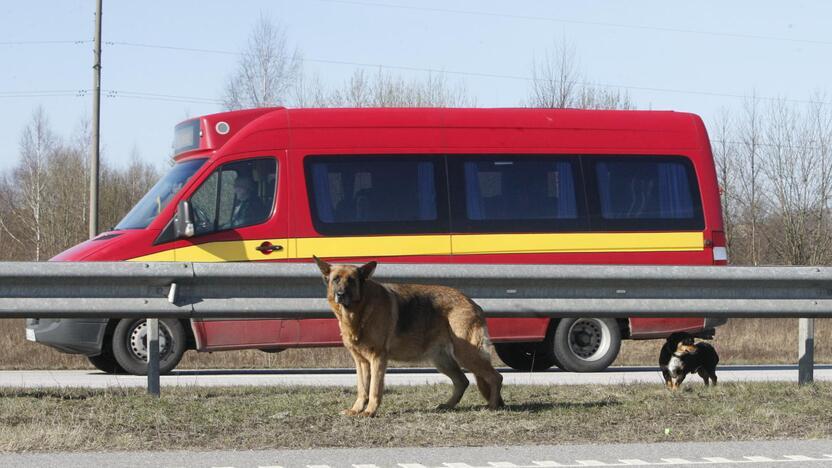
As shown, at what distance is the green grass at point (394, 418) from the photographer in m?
7.02

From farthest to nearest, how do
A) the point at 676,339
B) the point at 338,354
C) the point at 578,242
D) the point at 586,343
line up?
the point at 338,354
the point at 586,343
the point at 578,242
the point at 676,339

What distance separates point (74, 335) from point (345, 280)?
604cm

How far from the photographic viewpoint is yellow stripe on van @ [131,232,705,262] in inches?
512

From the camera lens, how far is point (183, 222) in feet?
42.3

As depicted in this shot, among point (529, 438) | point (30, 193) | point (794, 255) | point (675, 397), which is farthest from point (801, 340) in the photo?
point (30, 193)

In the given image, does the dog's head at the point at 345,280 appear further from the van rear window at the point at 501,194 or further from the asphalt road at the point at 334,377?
the van rear window at the point at 501,194

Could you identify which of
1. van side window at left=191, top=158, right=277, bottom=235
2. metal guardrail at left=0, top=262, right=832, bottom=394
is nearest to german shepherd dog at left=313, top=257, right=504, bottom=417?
metal guardrail at left=0, top=262, right=832, bottom=394

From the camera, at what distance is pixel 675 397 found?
353 inches

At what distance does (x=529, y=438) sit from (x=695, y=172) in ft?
26.3

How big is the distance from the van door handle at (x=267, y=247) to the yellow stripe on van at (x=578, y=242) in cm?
199

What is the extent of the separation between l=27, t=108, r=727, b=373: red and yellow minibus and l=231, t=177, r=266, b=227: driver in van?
0.01 metres

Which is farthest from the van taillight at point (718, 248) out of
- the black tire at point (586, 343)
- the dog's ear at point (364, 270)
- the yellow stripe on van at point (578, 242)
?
the dog's ear at point (364, 270)

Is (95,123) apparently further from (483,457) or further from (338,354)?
(483,457)

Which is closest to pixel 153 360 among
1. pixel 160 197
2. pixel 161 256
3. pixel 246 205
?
pixel 161 256
